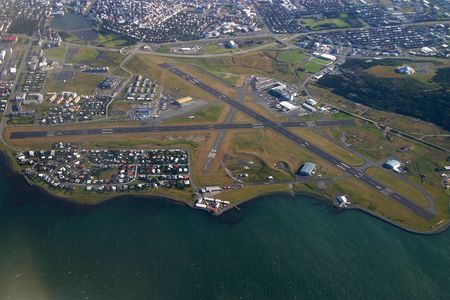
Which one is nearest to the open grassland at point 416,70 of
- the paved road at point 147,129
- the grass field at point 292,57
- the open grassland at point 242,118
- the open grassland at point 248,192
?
the grass field at point 292,57

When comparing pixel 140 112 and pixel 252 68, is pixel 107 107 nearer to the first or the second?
pixel 140 112

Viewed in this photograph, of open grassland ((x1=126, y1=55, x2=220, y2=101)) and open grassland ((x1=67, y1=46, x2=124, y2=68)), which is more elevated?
open grassland ((x1=126, y1=55, x2=220, y2=101))

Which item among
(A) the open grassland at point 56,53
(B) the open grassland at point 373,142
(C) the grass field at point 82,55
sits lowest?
(A) the open grassland at point 56,53

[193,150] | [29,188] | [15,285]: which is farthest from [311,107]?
[15,285]

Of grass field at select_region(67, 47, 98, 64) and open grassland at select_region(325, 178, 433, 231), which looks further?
grass field at select_region(67, 47, 98, 64)

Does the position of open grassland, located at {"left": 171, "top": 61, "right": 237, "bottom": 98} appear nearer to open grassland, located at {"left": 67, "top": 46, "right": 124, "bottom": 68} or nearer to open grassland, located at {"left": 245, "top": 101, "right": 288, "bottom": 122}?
open grassland, located at {"left": 245, "top": 101, "right": 288, "bottom": 122}

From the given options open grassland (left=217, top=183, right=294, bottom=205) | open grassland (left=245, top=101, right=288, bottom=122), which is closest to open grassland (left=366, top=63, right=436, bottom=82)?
open grassland (left=245, top=101, right=288, bottom=122)

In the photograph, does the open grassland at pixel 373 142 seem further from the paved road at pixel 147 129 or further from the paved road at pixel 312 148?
the paved road at pixel 312 148
